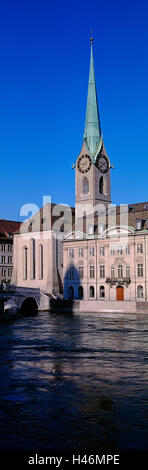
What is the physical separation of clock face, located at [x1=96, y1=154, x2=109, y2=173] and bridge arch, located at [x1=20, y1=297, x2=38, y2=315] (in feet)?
110

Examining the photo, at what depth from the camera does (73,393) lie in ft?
→ 68.2

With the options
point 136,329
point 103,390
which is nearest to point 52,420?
point 103,390

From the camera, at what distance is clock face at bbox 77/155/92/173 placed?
100 meters

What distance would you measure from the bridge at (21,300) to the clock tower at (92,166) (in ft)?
88.5

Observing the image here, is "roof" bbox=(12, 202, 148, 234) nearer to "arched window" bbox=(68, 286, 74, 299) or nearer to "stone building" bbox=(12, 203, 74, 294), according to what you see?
"stone building" bbox=(12, 203, 74, 294)

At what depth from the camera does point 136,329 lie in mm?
46094

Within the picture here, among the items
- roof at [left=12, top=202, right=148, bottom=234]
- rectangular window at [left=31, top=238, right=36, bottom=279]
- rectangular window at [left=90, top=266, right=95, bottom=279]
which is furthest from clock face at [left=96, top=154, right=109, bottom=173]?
rectangular window at [left=90, top=266, right=95, bottom=279]

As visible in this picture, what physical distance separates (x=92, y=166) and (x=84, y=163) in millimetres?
2512

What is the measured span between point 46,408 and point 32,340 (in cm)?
1941

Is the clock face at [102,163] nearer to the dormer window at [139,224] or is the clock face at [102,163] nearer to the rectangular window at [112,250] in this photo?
the rectangular window at [112,250]

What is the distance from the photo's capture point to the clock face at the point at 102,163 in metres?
100

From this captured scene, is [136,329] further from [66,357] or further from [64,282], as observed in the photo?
[64,282]

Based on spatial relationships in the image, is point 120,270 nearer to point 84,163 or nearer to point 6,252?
point 84,163

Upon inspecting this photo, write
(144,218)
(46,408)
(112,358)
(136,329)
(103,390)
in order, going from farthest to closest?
1. (144,218)
2. (136,329)
3. (112,358)
4. (103,390)
5. (46,408)
